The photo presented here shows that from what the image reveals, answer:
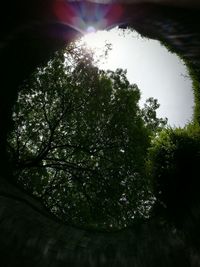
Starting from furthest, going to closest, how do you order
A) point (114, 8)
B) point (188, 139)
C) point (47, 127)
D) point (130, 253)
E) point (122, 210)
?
1. point (47, 127)
2. point (122, 210)
3. point (114, 8)
4. point (188, 139)
5. point (130, 253)

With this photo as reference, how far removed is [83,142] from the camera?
760 inches

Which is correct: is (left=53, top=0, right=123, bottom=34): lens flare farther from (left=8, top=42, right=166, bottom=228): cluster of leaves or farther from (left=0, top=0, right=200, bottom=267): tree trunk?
(left=8, top=42, right=166, bottom=228): cluster of leaves

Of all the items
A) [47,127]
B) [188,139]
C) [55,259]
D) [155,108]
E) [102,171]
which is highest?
[155,108]

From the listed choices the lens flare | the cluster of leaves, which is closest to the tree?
the cluster of leaves

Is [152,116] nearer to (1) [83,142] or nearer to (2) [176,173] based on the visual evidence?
(1) [83,142]

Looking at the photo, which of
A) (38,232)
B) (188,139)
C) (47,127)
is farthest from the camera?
(47,127)

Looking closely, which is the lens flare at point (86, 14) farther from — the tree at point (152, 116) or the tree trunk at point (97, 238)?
the tree at point (152, 116)

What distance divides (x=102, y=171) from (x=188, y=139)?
15600 mm

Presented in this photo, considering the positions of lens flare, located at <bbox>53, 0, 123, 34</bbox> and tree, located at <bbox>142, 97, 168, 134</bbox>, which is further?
tree, located at <bbox>142, 97, 168, 134</bbox>

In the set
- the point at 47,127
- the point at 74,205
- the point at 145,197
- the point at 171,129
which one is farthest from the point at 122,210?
the point at 171,129

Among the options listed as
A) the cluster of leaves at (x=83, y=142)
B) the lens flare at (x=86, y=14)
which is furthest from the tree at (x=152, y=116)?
the lens flare at (x=86, y=14)

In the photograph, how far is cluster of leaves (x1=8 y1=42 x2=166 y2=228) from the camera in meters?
18.1

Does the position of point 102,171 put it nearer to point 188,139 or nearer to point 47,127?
point 47,127

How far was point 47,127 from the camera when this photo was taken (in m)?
19.5
